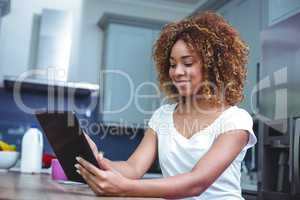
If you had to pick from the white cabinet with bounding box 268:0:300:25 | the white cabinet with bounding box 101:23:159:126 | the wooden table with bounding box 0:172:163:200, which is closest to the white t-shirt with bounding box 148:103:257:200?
the wooden table with bounding box 0:172:163:200

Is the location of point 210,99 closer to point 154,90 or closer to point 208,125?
point 208,125

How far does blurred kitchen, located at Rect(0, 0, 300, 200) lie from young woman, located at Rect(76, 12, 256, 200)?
1391 mm

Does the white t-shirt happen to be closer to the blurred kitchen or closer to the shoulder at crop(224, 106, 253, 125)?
the shoulder at crop(224, 106, 253, 125)

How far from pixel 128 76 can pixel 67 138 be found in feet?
9.58

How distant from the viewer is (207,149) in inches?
42.5

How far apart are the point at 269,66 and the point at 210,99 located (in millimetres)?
1369

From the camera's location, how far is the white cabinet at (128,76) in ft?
12.4

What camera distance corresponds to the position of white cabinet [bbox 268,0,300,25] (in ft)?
7.53

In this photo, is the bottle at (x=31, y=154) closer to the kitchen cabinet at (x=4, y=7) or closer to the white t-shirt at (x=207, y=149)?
the white t-shirt at (x=207, y=149)

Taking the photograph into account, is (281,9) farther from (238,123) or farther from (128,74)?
(128,74)

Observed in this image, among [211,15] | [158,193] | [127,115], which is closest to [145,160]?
[158,193]

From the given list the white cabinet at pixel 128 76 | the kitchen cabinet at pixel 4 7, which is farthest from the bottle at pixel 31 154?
the white cabinet at pixel 128 76

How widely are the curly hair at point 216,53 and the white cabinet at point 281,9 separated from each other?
1212mm

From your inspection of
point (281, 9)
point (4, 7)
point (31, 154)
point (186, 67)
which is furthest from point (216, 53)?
point (4, 7)
